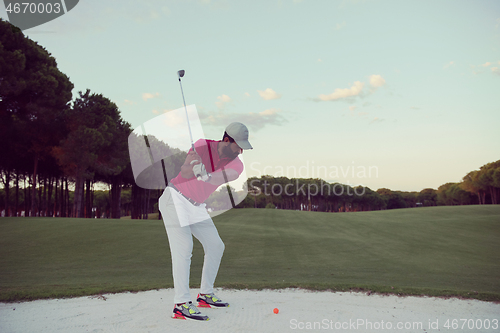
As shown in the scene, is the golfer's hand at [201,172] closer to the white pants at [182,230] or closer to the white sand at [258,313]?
the white pants at [182,230]

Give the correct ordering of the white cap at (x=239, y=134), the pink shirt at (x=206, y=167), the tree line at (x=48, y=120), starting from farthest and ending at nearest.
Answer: the tree line at (x=48, y=120) < the pink shirt at (x=206, y=167) < the white cap at (x=239, y=134)

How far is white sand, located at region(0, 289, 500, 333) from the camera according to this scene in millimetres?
4062

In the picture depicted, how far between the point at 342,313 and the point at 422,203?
11360cm

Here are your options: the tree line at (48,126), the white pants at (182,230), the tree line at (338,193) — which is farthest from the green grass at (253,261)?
the tree line at (338,193)

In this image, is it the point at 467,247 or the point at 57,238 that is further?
the point at 467,247

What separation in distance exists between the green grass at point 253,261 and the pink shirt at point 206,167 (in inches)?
108

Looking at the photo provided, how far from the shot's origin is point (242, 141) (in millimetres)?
4230

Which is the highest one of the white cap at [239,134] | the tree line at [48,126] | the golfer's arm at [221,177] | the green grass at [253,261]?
the tree line at [48,126]

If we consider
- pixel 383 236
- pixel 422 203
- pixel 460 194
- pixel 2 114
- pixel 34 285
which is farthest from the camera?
pixel 422 203

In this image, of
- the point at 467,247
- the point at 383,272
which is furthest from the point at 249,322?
the point at 467,247

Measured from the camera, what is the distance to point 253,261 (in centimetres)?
1008

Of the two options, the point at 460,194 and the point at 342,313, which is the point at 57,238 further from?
the point at 460,194

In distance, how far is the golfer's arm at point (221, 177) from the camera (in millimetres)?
4266

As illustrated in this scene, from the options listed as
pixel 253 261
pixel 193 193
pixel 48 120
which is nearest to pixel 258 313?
pixel 193 193
